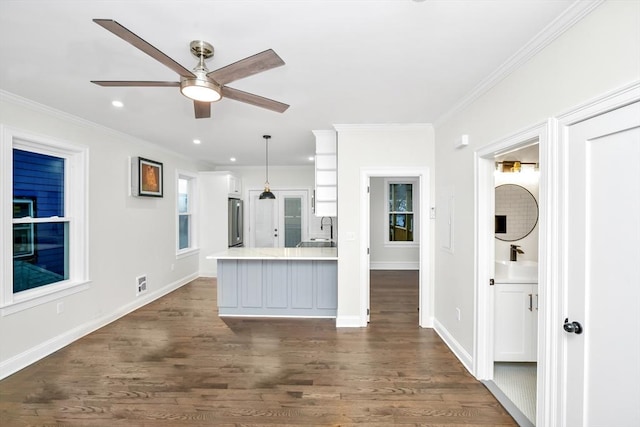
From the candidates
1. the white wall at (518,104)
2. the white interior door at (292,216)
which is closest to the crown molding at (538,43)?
the white wall at (518,104)

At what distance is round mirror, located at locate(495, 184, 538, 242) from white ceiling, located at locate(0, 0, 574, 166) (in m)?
1.12

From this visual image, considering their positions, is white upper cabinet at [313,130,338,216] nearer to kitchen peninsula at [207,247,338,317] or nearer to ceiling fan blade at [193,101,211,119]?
kitchen peninsula at [207,247,338,317]

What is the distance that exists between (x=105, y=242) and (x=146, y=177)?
114 centimetres

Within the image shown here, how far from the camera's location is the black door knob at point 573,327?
154cm

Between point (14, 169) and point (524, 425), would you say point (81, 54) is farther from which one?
point (524, 425)

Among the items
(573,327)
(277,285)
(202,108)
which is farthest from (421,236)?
(202,108)

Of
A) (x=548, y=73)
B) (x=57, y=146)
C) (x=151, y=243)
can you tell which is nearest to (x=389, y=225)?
(x=151, y=243)

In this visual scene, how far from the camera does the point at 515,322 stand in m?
2.66

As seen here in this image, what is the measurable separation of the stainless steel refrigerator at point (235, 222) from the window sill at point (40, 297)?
9.96ft

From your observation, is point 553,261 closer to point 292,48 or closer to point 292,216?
point 292,48

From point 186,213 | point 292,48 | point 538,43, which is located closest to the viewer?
point 538,43

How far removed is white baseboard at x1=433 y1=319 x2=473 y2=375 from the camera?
2.73 metres

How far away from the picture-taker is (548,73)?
1775mm

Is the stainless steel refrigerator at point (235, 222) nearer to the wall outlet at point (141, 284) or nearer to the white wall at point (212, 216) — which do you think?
the white wall at point (212, 216)
